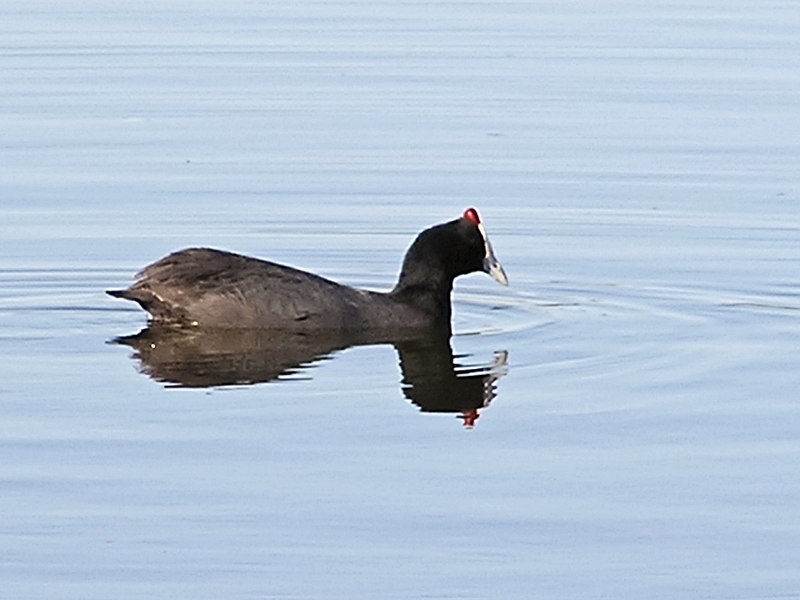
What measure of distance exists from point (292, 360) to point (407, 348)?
79cm

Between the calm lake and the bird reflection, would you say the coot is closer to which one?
the bird reflection

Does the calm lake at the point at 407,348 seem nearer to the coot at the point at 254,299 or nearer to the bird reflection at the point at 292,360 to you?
the bird reflection at the point at 292,360

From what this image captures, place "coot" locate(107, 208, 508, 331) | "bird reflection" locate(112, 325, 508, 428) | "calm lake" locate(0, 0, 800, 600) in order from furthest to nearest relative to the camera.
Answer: "coot" locate(107, 208, 508, 331) < "bird reflection" locate(112, 325, 508, 428) < "calm lake" locate(0, 0, 800, 600)

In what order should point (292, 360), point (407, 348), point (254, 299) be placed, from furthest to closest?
point (254, 299), point (407, 348), point (292, 360)

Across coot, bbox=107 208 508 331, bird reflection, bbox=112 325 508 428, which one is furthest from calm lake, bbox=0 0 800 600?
coot, bbox=107 208 508 331

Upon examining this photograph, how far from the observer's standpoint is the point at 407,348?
12422 millimetres

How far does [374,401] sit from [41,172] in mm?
6531

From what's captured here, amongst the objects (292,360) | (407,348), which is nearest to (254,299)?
(292,360)

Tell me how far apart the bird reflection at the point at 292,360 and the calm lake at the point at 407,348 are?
4 centimetres

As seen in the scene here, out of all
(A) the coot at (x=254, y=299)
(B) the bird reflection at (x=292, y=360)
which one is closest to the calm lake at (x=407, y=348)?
(B) the bird reflection at (x=292, y=360)

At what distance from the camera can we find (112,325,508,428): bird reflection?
11125 mm

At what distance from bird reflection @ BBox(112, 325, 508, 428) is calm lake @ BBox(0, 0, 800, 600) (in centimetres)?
4

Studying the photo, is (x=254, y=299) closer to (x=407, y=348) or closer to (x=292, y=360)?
(x=292, y=360)

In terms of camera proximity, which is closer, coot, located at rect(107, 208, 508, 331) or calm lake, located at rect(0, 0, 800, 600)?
calm lake, located at rect(0, 0, 800, 600)
